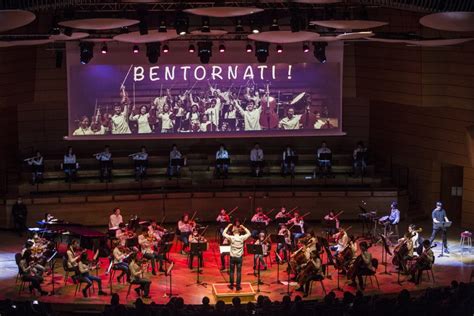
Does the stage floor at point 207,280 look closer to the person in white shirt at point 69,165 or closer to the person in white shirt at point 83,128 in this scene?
the person in white shirt at point 69,165

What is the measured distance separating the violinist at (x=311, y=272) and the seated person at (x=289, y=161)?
759cm

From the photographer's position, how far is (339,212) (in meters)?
24.9

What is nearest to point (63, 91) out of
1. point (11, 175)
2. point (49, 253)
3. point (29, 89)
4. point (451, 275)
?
point (29, 89)

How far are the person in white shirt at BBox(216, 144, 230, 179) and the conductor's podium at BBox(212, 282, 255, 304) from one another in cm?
736

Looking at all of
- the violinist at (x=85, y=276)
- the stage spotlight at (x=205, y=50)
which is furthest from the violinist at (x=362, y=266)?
the stage spotlight at (x=205, y=50)

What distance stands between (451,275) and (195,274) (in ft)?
19.5

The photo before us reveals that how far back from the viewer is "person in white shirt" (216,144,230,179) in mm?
25312

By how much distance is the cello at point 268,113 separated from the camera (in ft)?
81.6

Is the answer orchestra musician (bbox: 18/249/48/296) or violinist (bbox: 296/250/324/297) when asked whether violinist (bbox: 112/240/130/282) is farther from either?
violinist (bbox: 296/250/324/297)

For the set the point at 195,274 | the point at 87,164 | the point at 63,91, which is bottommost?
the point at 195,274

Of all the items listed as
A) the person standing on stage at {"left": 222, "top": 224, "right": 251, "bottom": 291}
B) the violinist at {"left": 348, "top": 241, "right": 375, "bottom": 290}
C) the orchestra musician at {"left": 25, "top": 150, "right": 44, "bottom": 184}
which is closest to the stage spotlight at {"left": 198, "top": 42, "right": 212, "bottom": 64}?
→ the person standing on stage at {"left": 222, "top": 224, "right": 251, "bottom": 291}

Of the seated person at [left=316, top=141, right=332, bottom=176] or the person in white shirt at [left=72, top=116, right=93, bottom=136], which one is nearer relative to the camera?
the person in white shirt at [left=72, top=116, right=93, bottom=136]

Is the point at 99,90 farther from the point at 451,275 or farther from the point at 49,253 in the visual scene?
the point at 451,275

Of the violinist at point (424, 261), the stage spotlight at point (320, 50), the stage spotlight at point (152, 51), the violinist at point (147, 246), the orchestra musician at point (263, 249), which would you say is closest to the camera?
the violinist at point (424, 261)
